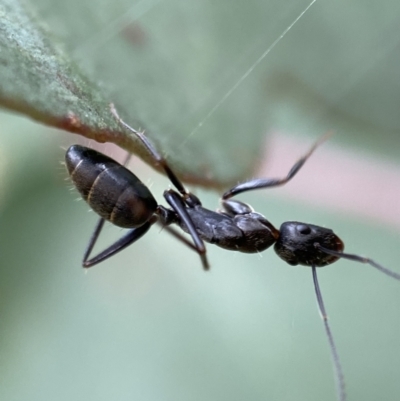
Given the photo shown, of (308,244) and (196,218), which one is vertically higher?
(308,244)

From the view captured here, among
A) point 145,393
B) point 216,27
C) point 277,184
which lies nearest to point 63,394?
point 145,393

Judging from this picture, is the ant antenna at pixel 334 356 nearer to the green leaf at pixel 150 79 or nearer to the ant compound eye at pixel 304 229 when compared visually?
the ant compound eye at pixel 304 229

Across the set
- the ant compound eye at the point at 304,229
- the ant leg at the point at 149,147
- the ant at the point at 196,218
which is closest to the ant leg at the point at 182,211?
the ant at the point at 196,218

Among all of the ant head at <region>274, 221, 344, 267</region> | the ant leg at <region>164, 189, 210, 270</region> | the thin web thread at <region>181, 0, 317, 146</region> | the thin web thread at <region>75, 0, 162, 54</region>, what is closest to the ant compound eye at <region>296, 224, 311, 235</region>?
the ant head at <region>274, 221, 344, 267</region>

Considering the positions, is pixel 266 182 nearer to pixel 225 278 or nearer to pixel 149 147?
pixel 225 278

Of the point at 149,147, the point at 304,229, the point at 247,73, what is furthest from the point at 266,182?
the point at 149,147

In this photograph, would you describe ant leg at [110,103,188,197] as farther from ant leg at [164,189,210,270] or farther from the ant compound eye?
the ant compound eye

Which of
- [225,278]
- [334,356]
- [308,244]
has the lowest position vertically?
[225,278]
